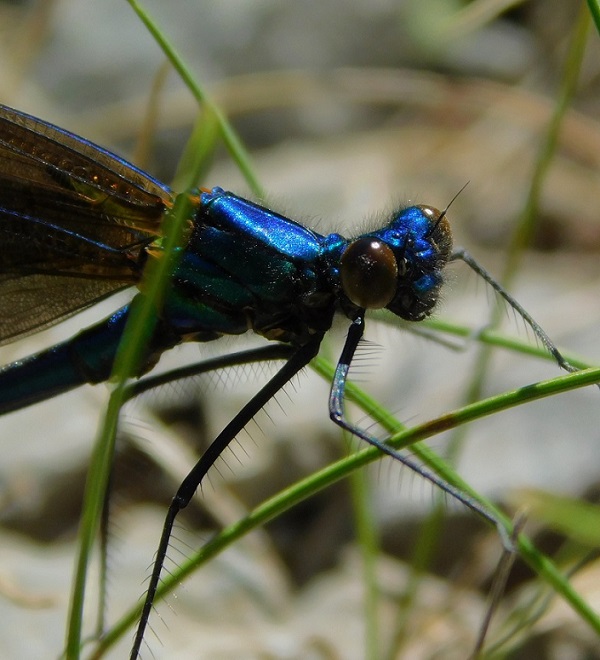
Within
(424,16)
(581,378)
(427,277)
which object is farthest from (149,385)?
(424,16)

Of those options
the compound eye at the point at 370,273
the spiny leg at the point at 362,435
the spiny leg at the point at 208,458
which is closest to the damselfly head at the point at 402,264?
the compound eye at the point at 370,273

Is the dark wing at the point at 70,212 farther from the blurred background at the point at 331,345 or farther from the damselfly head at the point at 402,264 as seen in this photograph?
the damselfly head at the point at 402,264

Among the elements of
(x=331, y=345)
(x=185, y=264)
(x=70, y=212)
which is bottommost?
(x=185, y=264)

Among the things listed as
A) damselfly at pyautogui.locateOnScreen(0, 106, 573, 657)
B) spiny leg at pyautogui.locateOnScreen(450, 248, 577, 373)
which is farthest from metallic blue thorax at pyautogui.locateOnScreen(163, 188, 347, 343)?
spiny leg at pyautogui.locateOnScreen(450, 248, 577, 373)

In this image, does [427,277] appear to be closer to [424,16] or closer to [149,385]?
[149,385]

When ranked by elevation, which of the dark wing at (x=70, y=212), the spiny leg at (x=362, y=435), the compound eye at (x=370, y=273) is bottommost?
the spiny leg at (x=362, y=435)

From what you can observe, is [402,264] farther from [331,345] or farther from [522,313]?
[331,345]

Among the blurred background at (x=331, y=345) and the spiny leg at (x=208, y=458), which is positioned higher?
→ the blurred background at (x=331, y=345)

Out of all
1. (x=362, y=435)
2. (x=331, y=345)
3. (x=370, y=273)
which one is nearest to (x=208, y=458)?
(x=362, y=435)

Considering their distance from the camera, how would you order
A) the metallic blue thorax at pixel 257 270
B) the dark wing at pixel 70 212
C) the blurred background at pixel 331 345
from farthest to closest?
the blurred background at pixel 331 345
the dark wing at pixel 70 212
the metallic blue thorax at pixel 257 270
